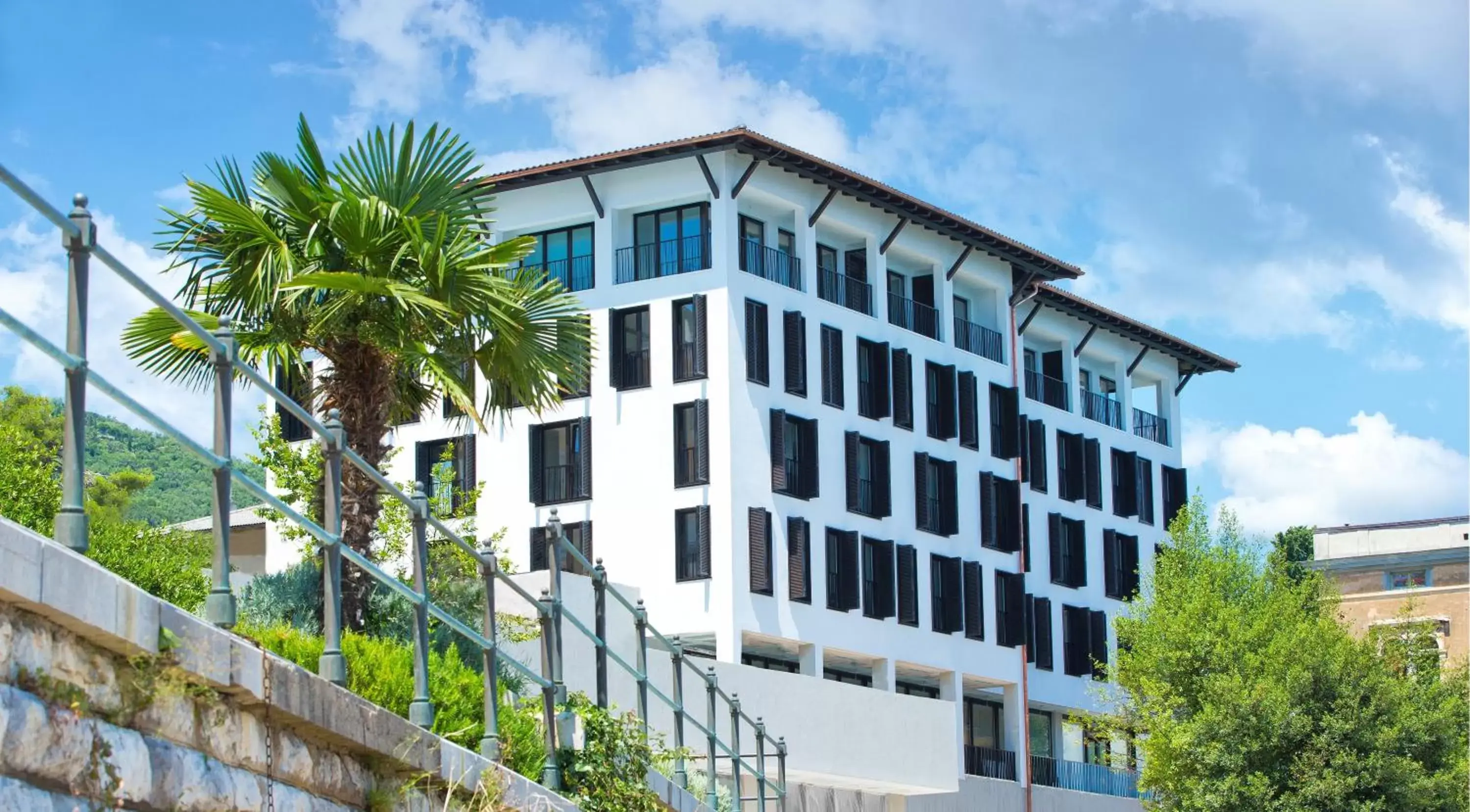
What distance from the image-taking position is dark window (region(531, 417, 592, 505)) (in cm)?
4588

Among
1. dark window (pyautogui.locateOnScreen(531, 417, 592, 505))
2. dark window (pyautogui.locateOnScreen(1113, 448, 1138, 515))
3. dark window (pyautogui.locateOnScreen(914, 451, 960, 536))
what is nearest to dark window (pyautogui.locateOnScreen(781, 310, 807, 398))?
dark window (pyautogui.locateOnScreen(531, 417, 592, 505))

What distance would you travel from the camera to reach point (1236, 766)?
145ft

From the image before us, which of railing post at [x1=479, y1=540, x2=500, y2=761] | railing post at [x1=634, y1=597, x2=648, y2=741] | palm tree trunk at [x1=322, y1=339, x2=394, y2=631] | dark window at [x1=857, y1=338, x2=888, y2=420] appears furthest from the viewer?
dark window at [x1=857, y1=338, x2=888, y2=420]

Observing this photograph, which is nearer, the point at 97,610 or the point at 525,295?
the point at 97,610

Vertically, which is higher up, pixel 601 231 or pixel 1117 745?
pixel 601 231

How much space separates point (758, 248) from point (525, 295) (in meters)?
27.6

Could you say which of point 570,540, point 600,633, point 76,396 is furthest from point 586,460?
point 76,396

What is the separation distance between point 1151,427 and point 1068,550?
266 inches

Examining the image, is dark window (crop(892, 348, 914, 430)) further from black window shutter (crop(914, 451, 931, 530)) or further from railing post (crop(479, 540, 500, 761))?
railing post (crop(479, 540, 500, 761))

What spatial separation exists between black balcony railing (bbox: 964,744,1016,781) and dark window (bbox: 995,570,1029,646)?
2656mm

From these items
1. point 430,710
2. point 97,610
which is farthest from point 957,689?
point 97,610

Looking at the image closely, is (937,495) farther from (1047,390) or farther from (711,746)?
(711,746)

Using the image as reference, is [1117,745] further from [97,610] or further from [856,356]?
[97,610]

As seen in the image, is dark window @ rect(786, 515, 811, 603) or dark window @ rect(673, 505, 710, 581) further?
dark window @ rect(786, 515, 811, 603)
